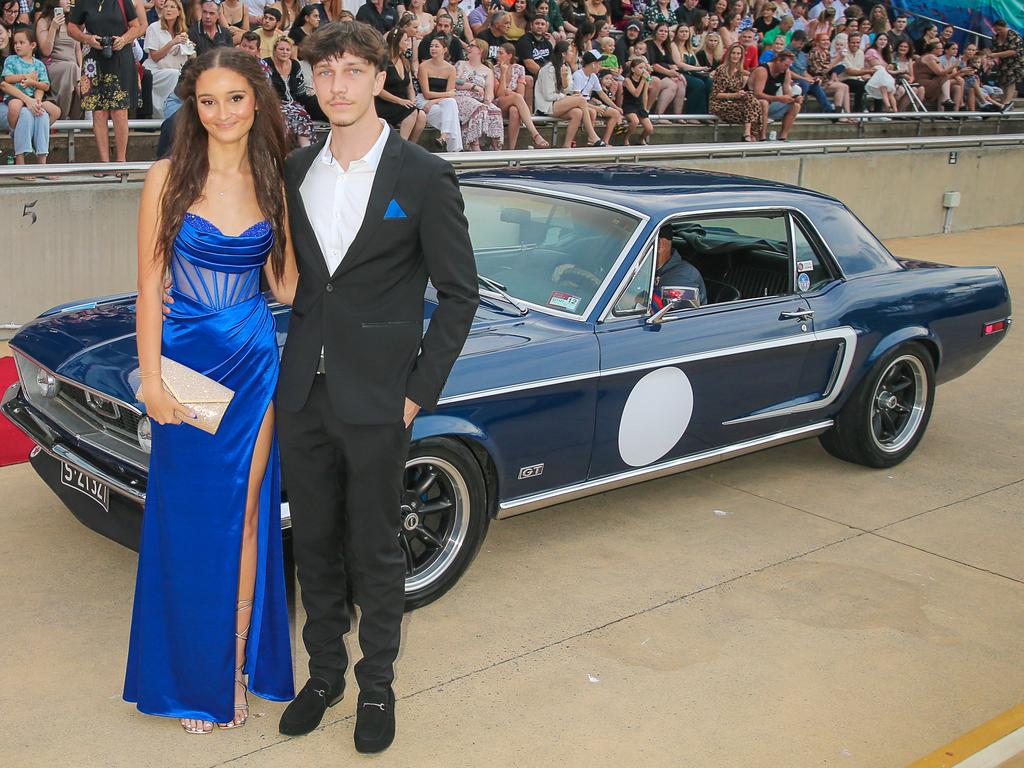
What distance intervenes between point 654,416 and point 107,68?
5899mm

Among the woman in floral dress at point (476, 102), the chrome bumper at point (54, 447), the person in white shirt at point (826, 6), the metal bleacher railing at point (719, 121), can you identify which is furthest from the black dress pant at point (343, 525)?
the person in white shirt at point (826, 6)

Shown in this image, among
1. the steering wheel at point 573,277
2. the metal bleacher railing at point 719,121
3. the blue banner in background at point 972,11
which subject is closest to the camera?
the steering wheel at point 573,277

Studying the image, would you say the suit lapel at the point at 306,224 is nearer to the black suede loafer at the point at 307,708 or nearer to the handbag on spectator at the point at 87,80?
the black suede loafer at the point at 307,708

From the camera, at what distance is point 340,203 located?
3.04 meters

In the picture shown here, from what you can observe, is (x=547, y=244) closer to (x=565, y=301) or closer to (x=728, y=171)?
(x=565, y=301)

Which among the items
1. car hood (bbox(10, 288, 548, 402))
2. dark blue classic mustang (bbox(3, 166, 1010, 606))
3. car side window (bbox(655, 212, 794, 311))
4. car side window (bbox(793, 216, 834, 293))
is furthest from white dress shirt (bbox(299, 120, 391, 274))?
car side window (bbox(793, 216, 834, 293))

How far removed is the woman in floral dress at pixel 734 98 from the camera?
14.1 m

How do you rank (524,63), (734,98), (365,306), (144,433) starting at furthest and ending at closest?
1. (734,98)
2. (524,63)
3. (144,433)
4. (365,306)

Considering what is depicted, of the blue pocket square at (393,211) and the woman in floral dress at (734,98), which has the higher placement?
the woman in floral dress at (734,98)

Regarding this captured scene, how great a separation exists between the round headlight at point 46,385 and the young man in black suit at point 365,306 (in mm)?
1528

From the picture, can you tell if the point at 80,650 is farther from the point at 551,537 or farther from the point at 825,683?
the point at 825,683

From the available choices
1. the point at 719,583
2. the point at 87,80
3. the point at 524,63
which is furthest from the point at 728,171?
the point at 719,583

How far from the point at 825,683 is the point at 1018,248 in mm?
12366

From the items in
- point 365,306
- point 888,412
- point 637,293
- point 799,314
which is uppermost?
point 365,306
